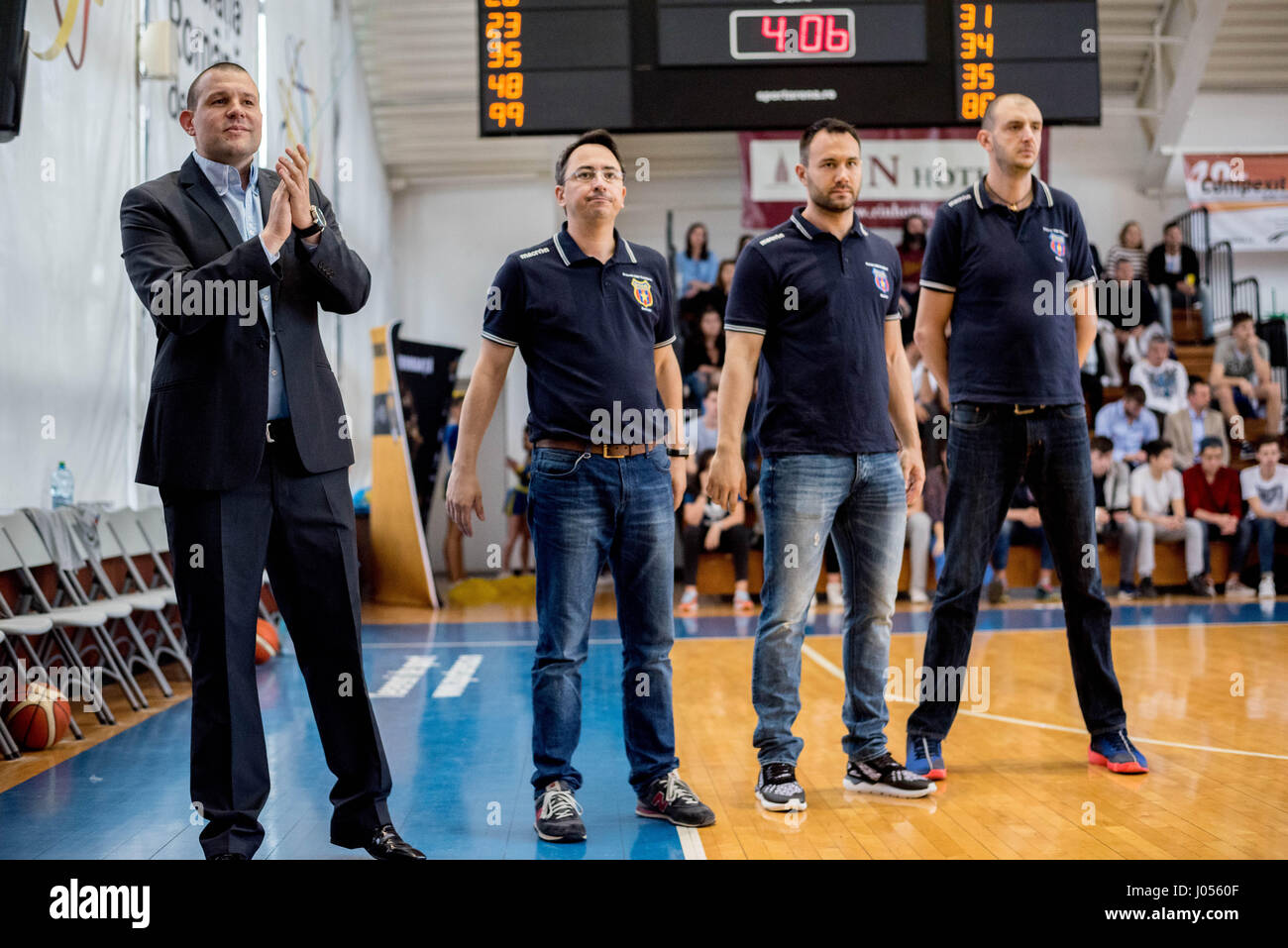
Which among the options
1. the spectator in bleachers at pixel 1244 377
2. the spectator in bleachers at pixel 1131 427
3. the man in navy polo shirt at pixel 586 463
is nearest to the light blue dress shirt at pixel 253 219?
the man in navy polo shirt at pixel 586 463

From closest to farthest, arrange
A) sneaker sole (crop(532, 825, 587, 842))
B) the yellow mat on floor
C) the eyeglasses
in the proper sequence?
sneaker sole (crop(532, 825, 587, 842))
the eyeglasses
the yellow mat on floor

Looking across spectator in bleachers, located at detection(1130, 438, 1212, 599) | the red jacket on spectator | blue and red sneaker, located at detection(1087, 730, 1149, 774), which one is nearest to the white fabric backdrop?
blue and red sneaker, located at detection(1087, 730, 1149, 774)

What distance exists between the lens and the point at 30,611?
5.63 m

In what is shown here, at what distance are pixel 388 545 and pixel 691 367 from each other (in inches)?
140

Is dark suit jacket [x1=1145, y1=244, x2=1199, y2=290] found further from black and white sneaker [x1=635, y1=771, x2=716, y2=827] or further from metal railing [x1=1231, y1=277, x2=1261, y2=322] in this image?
black and white sneaker [x1=635, y1=771, x2=716, y2=827]

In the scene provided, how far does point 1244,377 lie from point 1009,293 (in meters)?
9.35

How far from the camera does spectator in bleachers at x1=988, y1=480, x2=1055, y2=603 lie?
31.3ft

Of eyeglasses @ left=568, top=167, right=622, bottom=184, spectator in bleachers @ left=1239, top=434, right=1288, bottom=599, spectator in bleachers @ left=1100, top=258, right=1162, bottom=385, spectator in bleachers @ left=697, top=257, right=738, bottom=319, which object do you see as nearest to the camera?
eyeglasses @ left=568, top=167, right=622, bottom=184

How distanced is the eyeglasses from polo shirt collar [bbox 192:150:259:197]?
902 mm

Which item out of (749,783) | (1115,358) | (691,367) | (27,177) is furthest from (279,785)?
(1115,358)

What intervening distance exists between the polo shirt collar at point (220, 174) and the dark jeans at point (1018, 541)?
25.8 feet

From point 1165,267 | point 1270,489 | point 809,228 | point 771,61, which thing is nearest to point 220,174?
point 809,228

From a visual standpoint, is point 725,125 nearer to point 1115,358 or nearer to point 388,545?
point 388,545

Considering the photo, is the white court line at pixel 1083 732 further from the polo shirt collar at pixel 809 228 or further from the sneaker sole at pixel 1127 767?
the polo shirt collar at pixel 809 228
